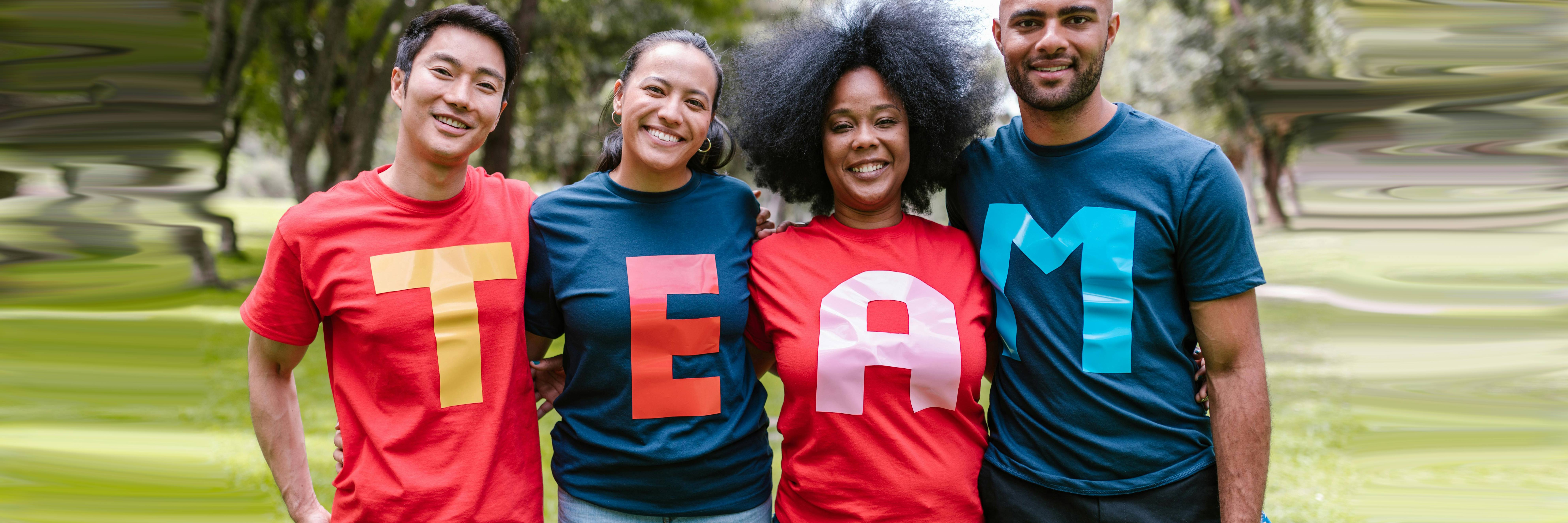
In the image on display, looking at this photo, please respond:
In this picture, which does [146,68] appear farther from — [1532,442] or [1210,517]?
[1532,442]

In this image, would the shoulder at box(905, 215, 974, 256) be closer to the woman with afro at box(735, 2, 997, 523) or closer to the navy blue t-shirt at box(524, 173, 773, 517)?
the woman with afro at box(735, 2, 997, 523)

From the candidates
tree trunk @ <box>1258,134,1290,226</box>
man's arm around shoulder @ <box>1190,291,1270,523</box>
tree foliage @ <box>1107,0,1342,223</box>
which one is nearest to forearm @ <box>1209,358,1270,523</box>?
man's arm around shoulder @ <box>1190,291,1270,523</box>

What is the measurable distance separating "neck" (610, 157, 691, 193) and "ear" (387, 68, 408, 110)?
0.65 m

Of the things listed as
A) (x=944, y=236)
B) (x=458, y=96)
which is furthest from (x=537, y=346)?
(x=944, y=236)

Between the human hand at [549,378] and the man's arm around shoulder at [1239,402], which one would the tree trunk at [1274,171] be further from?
the human hand at [549,378]

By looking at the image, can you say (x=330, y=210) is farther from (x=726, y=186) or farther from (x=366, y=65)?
(x=366, y=65)

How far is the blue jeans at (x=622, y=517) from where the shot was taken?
240 centimetres

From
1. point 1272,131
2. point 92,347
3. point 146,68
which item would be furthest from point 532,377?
point 1272,131

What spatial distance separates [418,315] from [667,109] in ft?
3.03

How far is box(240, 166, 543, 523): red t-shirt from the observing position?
2.24 meters

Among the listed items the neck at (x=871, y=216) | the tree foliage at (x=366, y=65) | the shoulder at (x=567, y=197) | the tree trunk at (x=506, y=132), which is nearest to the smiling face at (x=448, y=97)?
the shoulder at (x=567, y=197)

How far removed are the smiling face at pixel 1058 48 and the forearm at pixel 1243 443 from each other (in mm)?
904

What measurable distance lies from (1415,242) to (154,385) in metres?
7.93

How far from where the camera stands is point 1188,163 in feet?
7.27
